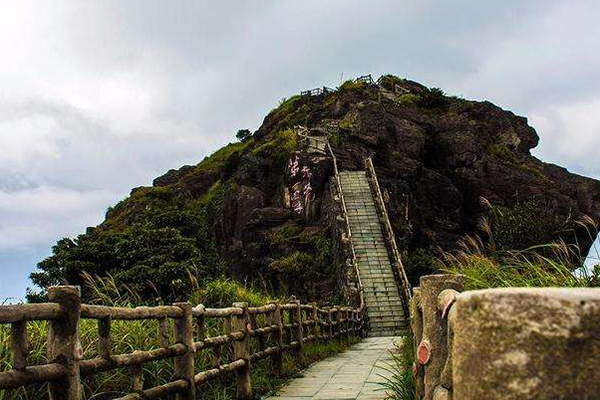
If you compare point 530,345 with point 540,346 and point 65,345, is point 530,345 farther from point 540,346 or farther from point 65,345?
point 65,345

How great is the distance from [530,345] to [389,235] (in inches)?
1000

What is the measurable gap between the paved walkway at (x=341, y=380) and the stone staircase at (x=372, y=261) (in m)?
9.18

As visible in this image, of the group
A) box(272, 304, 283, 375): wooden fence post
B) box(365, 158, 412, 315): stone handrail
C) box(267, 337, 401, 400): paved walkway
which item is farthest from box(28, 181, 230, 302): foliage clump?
box(365, 158, 412, 315): stone handrail

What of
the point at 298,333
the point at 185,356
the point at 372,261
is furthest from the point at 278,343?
the point at 372,261

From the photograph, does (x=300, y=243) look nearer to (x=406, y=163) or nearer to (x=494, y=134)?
(x=406, y=163)

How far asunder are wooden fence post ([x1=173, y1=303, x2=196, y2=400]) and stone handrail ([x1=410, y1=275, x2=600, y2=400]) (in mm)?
4528

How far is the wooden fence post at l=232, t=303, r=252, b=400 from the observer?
7.59 metres

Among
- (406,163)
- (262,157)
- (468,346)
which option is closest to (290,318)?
(468,346)

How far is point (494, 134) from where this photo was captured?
147 ft

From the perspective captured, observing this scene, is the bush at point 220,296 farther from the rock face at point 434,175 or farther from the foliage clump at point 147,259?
the rock face at point 434,175

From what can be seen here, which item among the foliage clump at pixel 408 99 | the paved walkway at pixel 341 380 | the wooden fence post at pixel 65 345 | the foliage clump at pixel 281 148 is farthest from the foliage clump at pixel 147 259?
the foliage clump at pixel 408 99

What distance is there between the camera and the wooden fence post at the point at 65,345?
4.16 m

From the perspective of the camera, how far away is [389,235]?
26906 millimetres

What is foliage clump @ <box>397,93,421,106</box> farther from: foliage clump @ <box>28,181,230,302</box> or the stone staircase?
foliage clump @ <box>28,181,230,302</box>
